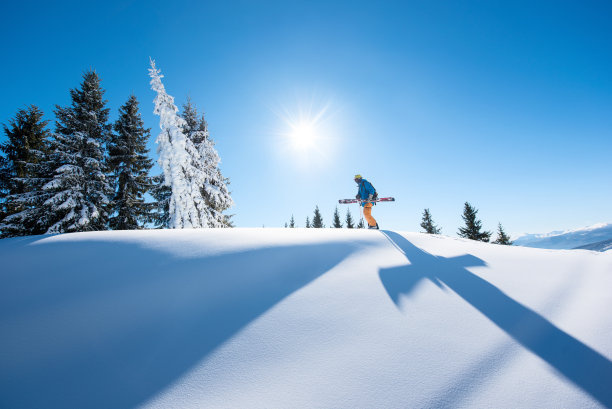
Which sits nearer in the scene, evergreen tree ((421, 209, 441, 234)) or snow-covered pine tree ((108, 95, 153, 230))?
snow-covered pine tree ((108, 95, 153, 230))

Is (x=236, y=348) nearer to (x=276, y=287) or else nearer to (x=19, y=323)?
(x=276, y=287)

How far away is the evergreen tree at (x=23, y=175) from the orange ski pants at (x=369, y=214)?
15.4 m

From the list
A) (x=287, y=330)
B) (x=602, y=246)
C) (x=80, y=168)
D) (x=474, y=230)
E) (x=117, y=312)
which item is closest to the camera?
(x=287, y=330)

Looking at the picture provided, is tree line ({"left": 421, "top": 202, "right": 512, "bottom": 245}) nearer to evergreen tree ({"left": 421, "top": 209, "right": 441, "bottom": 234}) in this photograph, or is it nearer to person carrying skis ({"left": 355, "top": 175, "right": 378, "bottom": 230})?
evergreen tree ({"left": 421, "top": 209, "right": 441, "bottom": 234})

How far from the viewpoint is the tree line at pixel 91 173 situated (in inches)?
427

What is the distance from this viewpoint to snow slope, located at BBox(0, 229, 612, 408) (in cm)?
137

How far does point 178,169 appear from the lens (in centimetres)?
1194

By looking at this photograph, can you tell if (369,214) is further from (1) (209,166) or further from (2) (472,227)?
(2) (472,227)

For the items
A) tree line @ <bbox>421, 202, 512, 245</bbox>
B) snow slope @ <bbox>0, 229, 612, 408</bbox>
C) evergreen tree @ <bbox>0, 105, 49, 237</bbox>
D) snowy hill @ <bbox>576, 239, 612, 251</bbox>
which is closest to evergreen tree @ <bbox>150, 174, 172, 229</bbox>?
→ evergreen tree @ <bbox>0, 105, 49, 237</bbox>

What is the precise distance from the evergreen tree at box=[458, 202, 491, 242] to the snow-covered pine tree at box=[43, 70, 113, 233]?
31977 mm

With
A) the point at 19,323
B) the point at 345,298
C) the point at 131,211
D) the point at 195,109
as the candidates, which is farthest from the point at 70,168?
the point at 345,298

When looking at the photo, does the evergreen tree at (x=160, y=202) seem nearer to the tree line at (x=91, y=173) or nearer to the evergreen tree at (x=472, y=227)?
the tree line at (x=91, y=173)

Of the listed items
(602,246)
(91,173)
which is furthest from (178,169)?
Result: (602,246)

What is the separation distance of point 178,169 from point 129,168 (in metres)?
4.66
